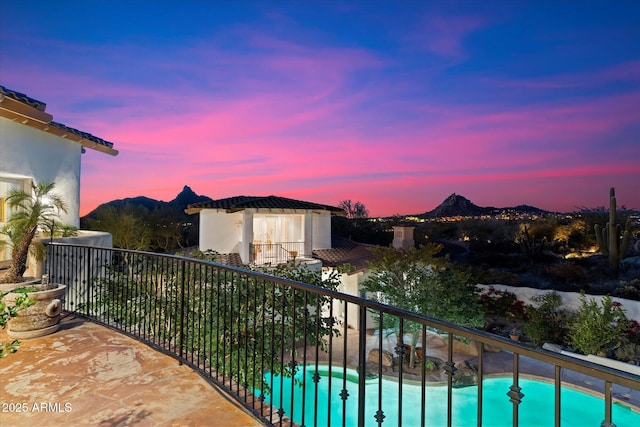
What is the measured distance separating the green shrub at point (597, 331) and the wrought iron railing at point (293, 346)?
851 millimetres

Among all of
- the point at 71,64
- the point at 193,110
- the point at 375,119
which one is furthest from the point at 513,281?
the point at 71,64

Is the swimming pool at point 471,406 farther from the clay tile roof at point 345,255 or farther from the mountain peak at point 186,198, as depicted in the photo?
the mountain peak at point 186,198

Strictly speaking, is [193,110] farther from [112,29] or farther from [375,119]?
[375,119]

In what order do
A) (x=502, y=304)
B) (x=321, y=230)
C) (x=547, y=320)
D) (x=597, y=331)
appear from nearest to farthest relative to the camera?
(x=597, y=331)
(x=547, y=320)
(x=502, y=304)
(x=321, y=230)

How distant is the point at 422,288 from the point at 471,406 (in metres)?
3.26

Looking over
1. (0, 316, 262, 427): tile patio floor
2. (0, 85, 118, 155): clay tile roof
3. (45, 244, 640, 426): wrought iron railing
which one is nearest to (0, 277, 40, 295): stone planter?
(45, 244, 640, 426): wrought iron railing

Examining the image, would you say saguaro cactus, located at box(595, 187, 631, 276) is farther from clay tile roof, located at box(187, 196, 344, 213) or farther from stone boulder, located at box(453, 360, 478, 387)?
clay tile roof, located at box(187, 196, 344, 213)

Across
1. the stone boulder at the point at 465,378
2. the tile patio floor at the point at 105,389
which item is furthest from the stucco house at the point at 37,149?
the stone boulder at the point at 465,378

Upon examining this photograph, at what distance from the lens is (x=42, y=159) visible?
8977 mm

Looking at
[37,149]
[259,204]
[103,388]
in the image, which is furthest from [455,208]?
[103,388]

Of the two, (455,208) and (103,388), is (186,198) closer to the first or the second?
(455,208)

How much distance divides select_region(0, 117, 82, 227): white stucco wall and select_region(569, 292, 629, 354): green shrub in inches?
577

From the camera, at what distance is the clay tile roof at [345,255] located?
49.6 ft

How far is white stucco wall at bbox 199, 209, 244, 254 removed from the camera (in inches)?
663
